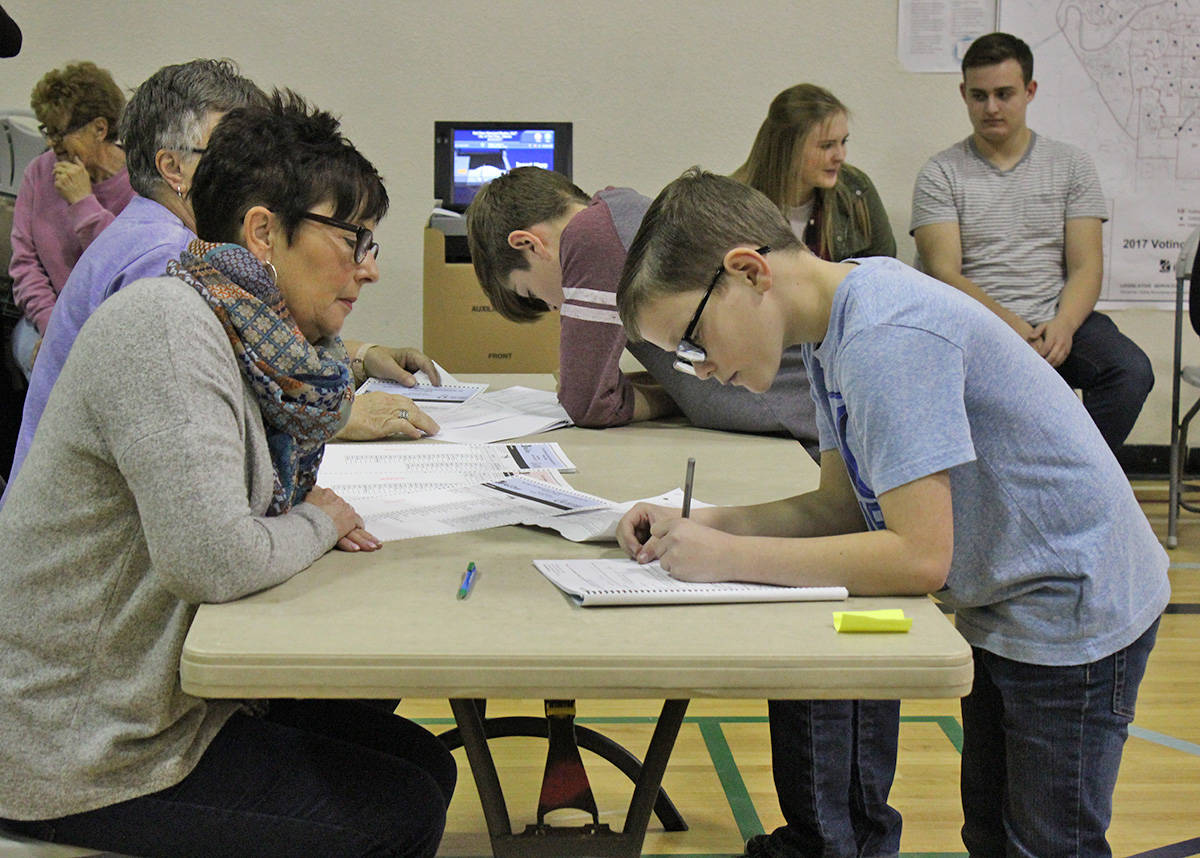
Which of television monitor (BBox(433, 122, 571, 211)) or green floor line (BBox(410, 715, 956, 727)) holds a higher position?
television monitor (BBox(433, 122, 571, 211))

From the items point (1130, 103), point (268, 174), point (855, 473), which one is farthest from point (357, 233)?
point (1130, 103)

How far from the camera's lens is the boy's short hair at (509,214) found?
224 centimetres

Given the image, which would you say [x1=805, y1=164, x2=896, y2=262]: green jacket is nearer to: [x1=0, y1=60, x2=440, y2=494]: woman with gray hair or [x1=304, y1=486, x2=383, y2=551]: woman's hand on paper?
[x1=0, y1=60, x2=440, y2=494]: woman with gray hair

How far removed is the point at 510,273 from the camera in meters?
2.30

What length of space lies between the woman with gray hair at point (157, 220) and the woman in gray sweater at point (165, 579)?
51 cm

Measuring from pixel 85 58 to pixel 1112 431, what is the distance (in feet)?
13.4

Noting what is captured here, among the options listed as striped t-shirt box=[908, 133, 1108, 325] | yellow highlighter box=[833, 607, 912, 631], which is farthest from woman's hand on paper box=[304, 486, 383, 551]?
striped t-shirt box=[908, 133, 1108, 325]

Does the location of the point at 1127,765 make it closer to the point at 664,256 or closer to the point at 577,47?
the point at 664,256

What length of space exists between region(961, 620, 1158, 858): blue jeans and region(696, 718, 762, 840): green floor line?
2.72 feet

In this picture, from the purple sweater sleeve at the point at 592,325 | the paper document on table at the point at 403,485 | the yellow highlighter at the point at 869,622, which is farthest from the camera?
the purple sweater sleeve at the point at 592,325

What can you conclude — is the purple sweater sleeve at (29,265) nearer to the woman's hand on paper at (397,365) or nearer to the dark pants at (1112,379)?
the woman's hand on paper at (397,365)

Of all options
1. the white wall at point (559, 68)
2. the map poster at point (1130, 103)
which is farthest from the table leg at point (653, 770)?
the map poster at point (1130, 103)

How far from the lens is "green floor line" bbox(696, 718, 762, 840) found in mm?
2074

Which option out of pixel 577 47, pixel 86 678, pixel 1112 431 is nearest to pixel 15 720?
pixel 86 678
